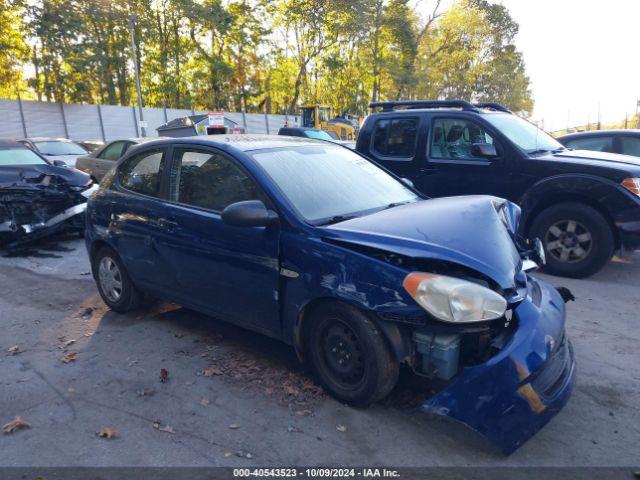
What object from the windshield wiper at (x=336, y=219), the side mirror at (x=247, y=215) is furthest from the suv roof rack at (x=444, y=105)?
the side mirror at (x=247, y=215)

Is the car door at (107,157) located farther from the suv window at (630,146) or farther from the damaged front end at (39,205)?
the suv window at (630,146)

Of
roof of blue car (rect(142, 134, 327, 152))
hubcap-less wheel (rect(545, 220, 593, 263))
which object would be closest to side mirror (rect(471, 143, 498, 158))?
hubcap-less wheel (rect(545, 220, 593, 263))

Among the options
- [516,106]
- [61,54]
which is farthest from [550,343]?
[516,106]

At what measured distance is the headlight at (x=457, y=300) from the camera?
8.55 ft

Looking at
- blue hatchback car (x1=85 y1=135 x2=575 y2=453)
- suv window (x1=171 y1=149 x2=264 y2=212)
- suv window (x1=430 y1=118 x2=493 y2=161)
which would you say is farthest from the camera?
suv window (x1=430 y1=118 x2=493 y2=161)

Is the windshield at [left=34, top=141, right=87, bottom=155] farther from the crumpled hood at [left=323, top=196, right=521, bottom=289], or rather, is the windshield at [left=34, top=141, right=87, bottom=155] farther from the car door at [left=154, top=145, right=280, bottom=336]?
the crumpled hood at [left=323, top=196, right=521, bottom=289]

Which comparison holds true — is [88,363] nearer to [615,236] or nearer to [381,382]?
[381,382]

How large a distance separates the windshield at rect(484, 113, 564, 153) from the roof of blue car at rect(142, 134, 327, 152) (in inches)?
112

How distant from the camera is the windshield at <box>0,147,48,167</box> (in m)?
7.91

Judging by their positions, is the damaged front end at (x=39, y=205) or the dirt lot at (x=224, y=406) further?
the damaged front end at (x=39, y=205)

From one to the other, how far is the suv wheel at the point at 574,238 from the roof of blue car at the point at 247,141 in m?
3.02

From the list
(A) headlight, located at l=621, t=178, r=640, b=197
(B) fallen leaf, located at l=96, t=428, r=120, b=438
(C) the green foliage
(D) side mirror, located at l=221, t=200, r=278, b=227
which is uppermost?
(C) the green foliage

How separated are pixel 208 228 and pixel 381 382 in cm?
169

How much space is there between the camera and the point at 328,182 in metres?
3.75
